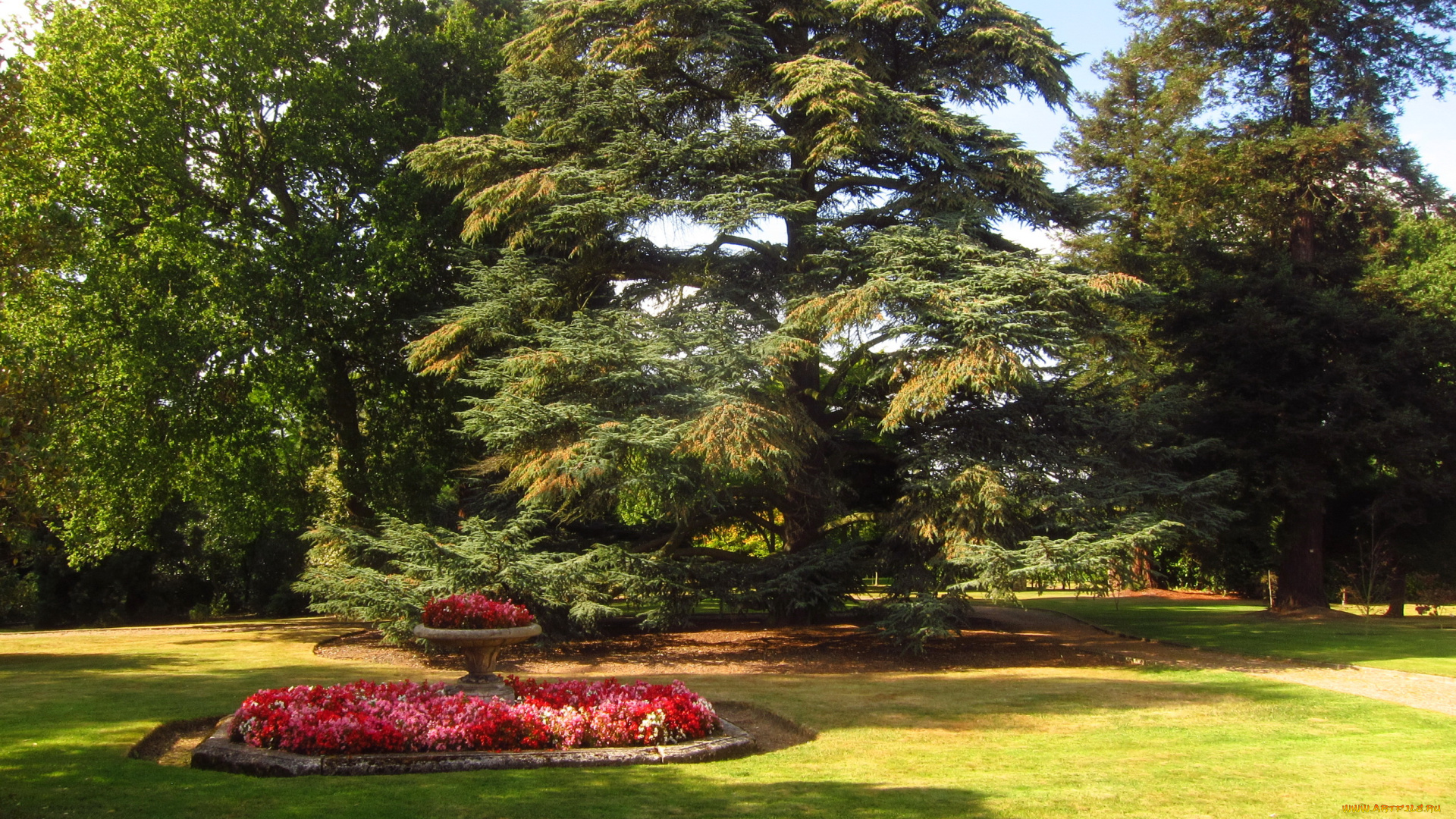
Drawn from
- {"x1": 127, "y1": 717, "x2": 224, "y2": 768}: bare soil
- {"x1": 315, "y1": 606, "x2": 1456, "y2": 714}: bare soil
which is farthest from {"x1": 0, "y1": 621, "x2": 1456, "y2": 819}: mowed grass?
{"x1": 315, "y1": 606, "x2": 1456, "y2": 714}: bare soil

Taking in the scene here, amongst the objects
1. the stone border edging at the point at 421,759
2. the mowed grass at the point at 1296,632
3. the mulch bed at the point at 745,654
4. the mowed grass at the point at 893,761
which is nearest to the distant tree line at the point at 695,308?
the mulch bed at the point at 745,654

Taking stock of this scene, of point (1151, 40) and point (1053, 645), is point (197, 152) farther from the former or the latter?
point (1151, 40)

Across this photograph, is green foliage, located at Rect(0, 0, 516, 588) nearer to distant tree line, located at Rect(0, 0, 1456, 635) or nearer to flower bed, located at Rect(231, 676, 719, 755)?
distant tree line, located at Rect(0, 0, 1456, 635)

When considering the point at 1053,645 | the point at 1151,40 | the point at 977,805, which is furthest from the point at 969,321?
the point at 1151,40

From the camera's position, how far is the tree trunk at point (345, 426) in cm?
1925

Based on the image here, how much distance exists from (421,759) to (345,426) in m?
13.8

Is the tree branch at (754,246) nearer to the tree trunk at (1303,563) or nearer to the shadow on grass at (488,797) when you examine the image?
the shadow on grass at (488,797)

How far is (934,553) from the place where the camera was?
15.0 meters

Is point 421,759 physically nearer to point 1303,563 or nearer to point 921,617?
point 921,617

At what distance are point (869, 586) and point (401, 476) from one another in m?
10.0

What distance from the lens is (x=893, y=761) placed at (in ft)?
26.0

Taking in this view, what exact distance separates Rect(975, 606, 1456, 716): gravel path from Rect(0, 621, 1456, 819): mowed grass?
763 mm

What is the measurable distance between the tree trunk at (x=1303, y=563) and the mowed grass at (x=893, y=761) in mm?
10822

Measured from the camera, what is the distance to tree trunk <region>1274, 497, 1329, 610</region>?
21734 millimetres
